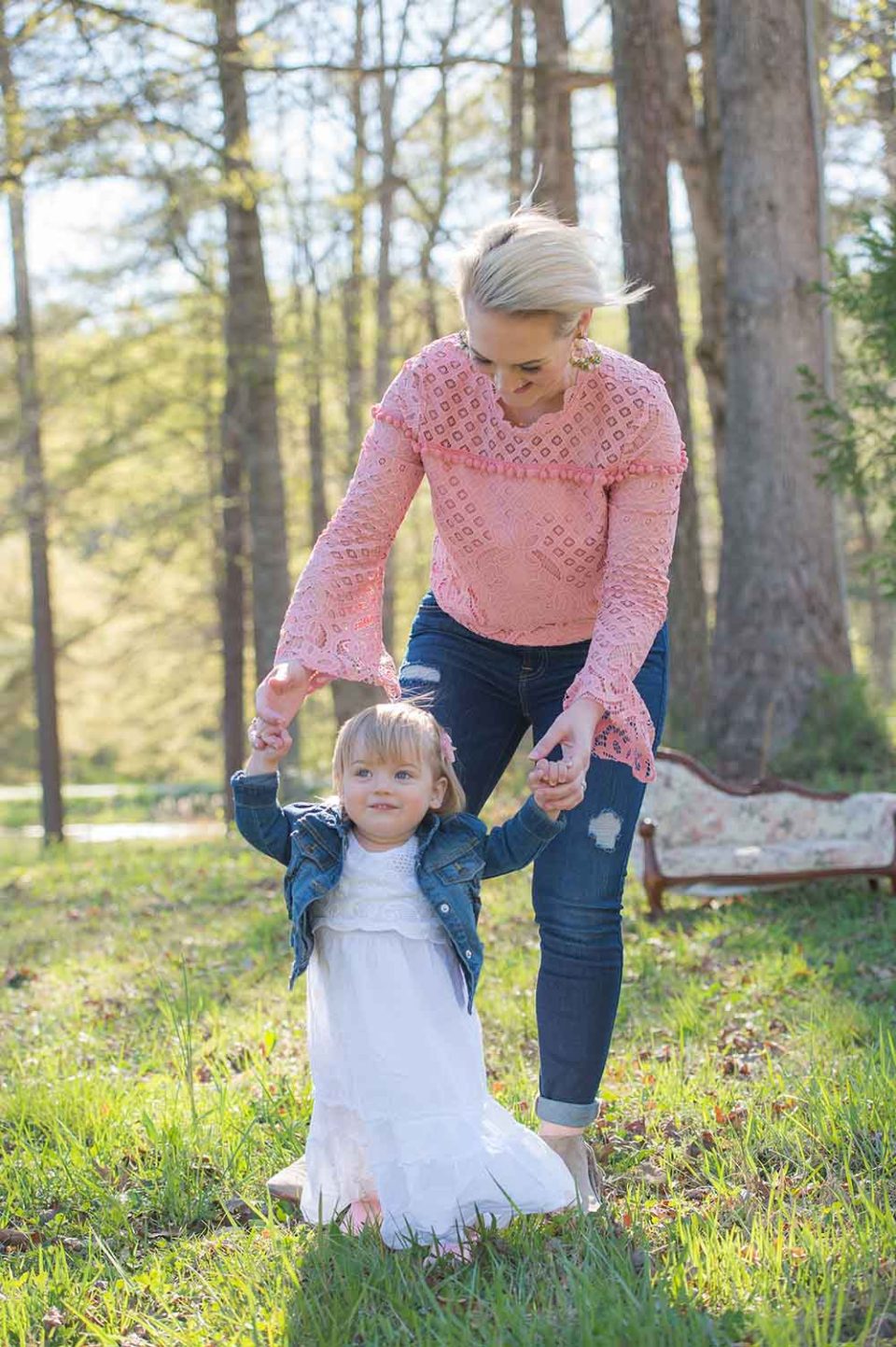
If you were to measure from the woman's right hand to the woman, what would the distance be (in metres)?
0.01

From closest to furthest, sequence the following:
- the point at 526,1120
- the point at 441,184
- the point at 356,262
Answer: the point at 526,1120 → the point at 441,184 → the point at 356,262

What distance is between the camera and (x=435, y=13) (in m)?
14.7

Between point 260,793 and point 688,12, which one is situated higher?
point 688,12

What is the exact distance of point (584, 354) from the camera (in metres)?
3.10

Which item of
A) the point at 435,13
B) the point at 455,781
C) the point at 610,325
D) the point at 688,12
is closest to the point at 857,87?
the point at 688,12

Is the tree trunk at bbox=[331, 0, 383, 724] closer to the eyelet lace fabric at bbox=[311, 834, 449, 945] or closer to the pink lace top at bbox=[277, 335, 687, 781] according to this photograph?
the pink lace top at bbox=[277, 335, 687, 781]

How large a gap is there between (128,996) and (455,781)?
117 inches

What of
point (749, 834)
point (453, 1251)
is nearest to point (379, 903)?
point (453, 1251)

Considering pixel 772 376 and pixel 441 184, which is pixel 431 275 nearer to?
pixel 441 184

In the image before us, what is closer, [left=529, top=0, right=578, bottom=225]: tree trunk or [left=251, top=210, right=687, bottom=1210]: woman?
[left=251, top=210, right=687, bottom=1210]: woman

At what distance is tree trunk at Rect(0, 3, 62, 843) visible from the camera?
16.4m

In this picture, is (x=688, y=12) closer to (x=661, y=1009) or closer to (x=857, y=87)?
(x=857, y=87)

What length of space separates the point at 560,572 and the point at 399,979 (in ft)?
3.22

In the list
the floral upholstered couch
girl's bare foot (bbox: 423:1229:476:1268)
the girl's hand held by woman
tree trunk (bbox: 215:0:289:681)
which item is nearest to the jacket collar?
the girl's hand held by woman
